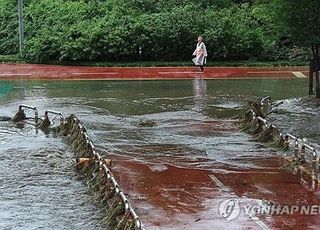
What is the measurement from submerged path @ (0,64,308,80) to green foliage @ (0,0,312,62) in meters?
1.17

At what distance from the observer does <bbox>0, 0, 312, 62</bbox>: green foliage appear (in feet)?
112

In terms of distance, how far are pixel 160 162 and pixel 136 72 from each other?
18.0 m

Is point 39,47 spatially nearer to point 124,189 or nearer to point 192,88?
point 192,88

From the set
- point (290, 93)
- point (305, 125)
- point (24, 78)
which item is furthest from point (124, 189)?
point (24, 78)

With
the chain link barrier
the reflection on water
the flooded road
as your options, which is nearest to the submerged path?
the reflection on water

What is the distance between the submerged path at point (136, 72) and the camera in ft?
99.8

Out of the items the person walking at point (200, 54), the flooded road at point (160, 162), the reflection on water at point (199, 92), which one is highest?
the person walking at point (200, 54)

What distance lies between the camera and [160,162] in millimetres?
14328

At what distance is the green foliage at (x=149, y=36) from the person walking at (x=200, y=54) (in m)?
2.20

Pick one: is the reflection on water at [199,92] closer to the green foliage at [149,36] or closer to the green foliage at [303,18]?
the green foliage at [303,18]

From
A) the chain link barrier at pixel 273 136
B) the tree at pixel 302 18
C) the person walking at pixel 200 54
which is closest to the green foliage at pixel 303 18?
the tree at pixel 302 18

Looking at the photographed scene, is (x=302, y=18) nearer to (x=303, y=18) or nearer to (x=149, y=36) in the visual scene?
(x=303, y=18)

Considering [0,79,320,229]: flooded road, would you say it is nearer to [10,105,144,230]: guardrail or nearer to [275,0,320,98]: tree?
[10,105,144,230]: guardrail

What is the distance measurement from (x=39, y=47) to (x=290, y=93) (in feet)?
47.8
